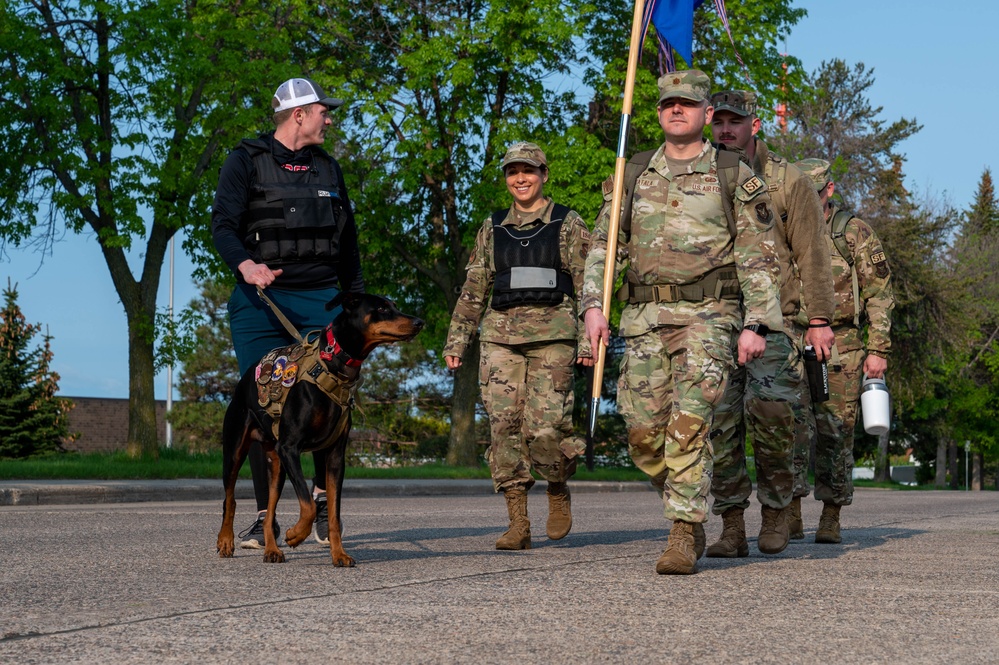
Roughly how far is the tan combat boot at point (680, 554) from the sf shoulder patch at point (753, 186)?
1.65m

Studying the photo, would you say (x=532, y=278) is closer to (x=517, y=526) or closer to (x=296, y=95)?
(x=517, y=526)

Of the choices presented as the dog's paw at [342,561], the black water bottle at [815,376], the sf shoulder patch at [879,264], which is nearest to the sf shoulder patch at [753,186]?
the black water bottle at [815,376]

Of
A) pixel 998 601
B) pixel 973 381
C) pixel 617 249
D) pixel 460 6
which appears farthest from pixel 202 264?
pixel 973 381

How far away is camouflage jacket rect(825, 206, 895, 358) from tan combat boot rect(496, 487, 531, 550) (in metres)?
2.82

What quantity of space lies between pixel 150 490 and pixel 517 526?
342 inches

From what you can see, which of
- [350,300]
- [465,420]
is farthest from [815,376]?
[465,420]

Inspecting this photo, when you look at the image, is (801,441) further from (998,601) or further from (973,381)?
(973,381)

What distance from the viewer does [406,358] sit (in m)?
46.2

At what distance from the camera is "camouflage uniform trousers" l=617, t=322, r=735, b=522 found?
635 centimetres

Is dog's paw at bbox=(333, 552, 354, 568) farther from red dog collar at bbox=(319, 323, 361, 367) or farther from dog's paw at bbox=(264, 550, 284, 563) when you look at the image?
red dog collar at bbox=(319, 323, 361, 367)

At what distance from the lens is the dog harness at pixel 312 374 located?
6586 millimetres

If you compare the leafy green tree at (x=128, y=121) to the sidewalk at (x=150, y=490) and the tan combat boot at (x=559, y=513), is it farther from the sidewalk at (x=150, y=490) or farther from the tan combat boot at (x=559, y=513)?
the tan combat boot at (x=559, y=513)

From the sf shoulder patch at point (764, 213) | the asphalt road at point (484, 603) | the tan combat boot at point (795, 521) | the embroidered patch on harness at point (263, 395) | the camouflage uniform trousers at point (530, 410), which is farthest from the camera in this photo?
the tan combat boot at point (795, 521)

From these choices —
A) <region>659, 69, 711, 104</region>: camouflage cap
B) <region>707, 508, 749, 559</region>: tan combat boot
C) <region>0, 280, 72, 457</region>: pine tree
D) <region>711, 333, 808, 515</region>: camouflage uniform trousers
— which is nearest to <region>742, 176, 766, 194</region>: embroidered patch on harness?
<region>659, 69, 711, 104</region>: camouflage cap
